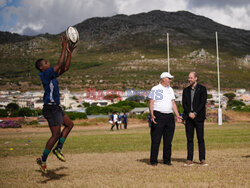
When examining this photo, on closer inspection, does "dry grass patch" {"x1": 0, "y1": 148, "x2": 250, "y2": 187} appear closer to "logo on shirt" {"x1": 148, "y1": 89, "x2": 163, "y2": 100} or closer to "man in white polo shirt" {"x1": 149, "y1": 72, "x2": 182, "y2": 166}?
"man in white polo shirt" {"x1": 149, "y1": 72, "x2": 182, "y2": 166}

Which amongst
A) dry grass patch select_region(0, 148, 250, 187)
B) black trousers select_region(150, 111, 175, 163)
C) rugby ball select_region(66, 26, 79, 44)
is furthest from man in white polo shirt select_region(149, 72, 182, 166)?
rugby ball select_region(66, 26, 79, 44)

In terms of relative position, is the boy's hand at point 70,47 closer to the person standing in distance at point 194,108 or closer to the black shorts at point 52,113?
the black shorts at point 52,113

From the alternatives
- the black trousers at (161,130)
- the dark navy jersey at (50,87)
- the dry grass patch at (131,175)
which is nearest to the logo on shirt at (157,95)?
the black trousers at (161,130)

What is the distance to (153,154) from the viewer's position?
8.48 meters

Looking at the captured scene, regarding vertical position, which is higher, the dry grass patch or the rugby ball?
the rugby ball

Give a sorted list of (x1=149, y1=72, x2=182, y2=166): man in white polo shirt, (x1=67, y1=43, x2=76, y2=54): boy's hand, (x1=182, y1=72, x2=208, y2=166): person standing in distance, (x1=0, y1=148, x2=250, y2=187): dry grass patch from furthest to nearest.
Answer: (x1=149, y1=72, x2=182, y2=166): man in white polo shirt → (x1=182, y1=72, x2=208, y2=166): person standing in distance → (x1=67, y1=43, x2=76, y2=54): boy's hand → (x1=0, y1=148, x2=250, y2=187): dry grass patch

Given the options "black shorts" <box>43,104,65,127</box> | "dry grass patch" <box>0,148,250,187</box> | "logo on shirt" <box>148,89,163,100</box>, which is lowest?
"dry grass patch" <box>0,148,250,187</box>

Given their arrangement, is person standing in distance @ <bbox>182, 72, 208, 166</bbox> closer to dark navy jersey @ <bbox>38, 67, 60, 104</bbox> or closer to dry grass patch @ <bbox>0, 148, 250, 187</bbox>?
dry grass patch @ <bbox>0, 148, 250, 187</bbox>

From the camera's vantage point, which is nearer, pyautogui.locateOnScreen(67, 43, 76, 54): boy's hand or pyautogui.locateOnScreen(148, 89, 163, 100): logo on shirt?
pyautogui.locateOnScreen(67, 43, 76, 54): boy's hand

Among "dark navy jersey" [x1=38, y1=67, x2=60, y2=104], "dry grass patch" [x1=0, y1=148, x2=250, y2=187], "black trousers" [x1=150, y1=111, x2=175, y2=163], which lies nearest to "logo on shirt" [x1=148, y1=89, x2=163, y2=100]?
"black trousers" [x1=150, y1=111, x2=175, y2=163]

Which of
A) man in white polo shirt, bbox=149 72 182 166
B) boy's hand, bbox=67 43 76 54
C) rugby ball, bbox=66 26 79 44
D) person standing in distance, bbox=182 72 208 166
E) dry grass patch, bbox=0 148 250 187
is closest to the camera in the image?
dry grass patch, bbox=0 148 250 187

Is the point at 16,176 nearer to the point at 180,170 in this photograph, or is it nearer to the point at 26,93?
the point at 180,170

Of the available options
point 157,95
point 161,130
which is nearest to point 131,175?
point 161,130

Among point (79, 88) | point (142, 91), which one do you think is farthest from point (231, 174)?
point (79, 88)
